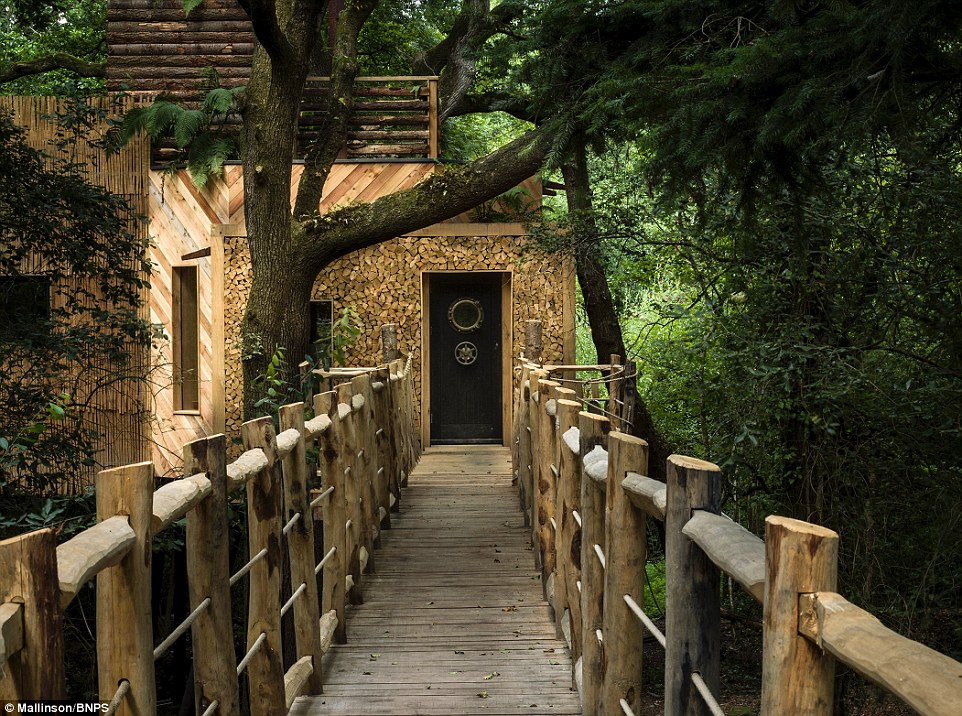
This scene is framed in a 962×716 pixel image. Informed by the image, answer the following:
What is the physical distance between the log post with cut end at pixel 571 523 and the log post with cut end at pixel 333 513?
130cm

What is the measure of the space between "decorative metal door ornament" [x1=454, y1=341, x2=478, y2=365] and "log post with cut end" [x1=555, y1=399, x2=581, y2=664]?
9.17m

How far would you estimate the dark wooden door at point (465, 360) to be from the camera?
47.3ft

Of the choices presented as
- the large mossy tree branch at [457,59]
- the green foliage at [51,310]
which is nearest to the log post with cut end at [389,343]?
the large mossy tree branch at [457,59]

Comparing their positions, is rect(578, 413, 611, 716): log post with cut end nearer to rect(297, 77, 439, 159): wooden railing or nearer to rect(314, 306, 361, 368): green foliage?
rect(314, 306, 361, 368): green foliage

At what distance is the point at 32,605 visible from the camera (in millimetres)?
1859

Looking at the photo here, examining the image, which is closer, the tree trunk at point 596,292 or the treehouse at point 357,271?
the tree trunk at point 596,292

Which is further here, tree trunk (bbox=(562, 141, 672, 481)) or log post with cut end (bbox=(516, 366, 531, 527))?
tree trunk (bbox=(562, 141, 672, 481))

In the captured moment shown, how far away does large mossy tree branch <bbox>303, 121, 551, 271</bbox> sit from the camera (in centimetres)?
1068

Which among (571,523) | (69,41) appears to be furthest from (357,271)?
(69,41)

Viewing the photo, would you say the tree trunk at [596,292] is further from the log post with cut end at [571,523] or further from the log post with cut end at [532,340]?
the log post with cut end at [571,523]

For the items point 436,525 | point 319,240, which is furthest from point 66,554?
point 319,240

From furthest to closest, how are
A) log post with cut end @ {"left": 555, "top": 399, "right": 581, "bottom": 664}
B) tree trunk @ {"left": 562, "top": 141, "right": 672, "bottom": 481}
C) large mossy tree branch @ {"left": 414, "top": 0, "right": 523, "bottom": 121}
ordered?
large mossy tree branch @ {"left": 414, "top": 0, "right": 523, "bottom": 121} < tree trunk @ {"left": 562, "top": 141, "right": 672, "bottom": 481} < log post with cut end @ {"left": 555, "top": 399, "right": 581, "bottom": 664}

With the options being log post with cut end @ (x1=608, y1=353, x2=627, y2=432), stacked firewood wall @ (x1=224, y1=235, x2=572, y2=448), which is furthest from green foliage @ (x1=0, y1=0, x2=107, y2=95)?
log post with cut end @ (x1=608, y1=353, x2=627, y2=432)

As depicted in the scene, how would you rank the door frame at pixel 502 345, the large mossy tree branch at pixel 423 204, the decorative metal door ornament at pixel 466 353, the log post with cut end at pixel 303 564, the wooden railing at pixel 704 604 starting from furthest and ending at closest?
the decorative metal door ornament at pixel 466 353 < the door frame at pixel 502 345 < the large mossy tree branch at pixel 423 204 < the log post with cut end at pixel 303 564 < the wooden railing at pixel 704 604
